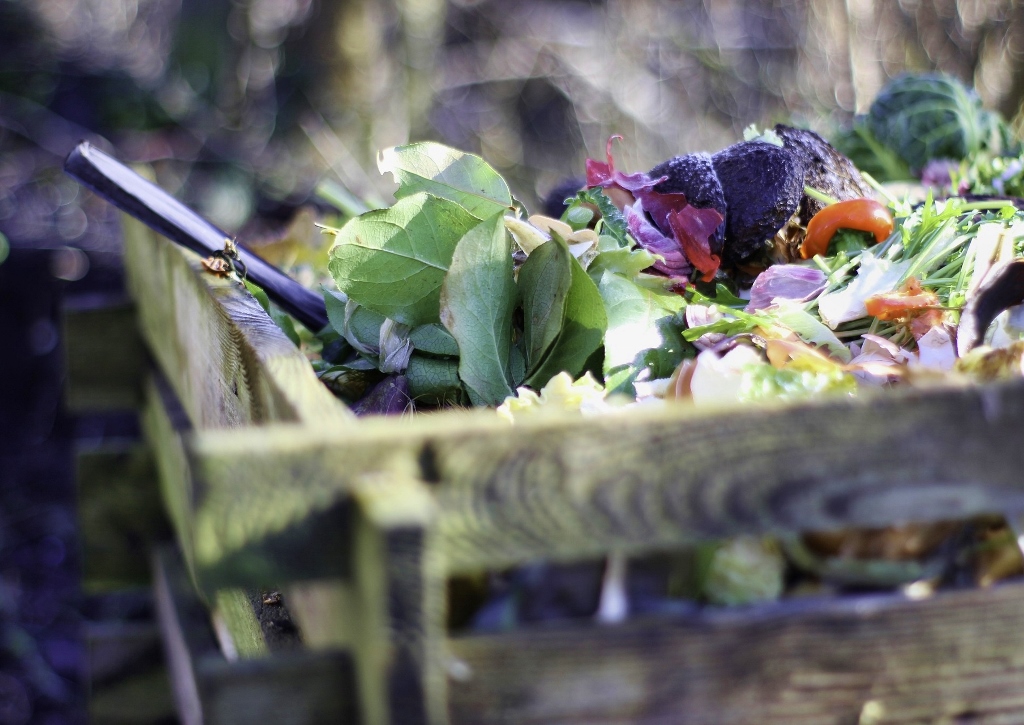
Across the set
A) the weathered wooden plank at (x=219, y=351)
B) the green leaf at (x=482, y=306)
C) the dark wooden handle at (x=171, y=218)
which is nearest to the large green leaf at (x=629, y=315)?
the green leaf at (x=482, y=306)

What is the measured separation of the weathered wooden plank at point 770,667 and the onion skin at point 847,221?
623 millimetres

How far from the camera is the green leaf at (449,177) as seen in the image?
116 centimetres

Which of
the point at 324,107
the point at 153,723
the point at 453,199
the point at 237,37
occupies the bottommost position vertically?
the point at 153,723

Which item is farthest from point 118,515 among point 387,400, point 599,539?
point 599,539

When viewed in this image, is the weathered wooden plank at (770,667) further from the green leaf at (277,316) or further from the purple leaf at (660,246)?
the green leaf at (277,316)

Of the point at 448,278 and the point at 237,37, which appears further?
the point at 237,37

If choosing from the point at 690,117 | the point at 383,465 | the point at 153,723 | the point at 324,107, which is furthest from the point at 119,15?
the point at 383,465

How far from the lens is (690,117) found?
5.52m

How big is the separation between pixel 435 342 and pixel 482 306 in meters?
0.10

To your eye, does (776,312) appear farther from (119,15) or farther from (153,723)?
(119,15)

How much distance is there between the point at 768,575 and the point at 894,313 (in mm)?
464

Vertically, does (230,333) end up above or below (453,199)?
below

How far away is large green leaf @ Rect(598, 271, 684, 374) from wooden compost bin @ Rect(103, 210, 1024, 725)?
36cm

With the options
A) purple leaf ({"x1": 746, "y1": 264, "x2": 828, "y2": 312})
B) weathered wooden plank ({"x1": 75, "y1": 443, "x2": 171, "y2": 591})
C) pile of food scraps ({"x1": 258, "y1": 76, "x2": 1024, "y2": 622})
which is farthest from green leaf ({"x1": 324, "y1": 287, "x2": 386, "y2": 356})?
weathered wooden plank ({"x1": 75, "y1": 443, "x2": 171, "y2": 591})
